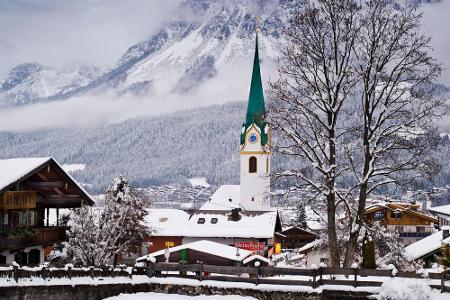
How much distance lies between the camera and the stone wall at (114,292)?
83.8 feet

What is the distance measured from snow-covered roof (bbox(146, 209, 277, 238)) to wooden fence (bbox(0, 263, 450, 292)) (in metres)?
46.1

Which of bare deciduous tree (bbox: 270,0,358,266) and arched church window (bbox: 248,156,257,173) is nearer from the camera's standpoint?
bare deciduous tree (bbox: 270,0,358,266)

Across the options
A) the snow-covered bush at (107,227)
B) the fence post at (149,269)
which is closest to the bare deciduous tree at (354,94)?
the fence post at (149,269)

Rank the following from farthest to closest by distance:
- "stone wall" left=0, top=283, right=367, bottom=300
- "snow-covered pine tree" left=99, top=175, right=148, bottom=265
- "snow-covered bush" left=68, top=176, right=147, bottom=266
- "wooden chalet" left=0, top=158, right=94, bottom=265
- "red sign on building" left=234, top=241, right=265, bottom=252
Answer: "red sign on building" left=234, top=241, right=265, bottom=252, "snow-covered pine tree" left=99, top=175, right=148, bottom=265, "snow-covered bush" left=68, top=176, right=147, bottom=266, "wooden chalet" left=0, top=158, right=94, bottom=265, "stone wall" left=0, top=283, right=367, bottom=300

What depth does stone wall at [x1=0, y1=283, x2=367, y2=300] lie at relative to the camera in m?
25.6

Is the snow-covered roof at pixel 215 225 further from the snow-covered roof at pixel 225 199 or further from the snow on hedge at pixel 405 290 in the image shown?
the snow on hedge at pixel 405 290

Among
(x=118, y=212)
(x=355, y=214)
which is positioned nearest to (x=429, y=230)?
(x=118, y=212)

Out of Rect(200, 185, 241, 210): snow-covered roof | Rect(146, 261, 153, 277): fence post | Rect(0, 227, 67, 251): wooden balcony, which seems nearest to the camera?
Rect(146, 261, 153, 277): fence post

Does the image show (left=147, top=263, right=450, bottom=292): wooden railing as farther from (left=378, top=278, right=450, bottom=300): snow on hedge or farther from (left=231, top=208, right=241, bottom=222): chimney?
(left=231, top=208, right=241, bottom=222): chimney

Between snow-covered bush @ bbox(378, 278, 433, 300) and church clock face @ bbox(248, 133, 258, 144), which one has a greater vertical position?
church clock face @ bbox(248, 133, 258, 144)

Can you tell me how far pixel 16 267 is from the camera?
1037 inches

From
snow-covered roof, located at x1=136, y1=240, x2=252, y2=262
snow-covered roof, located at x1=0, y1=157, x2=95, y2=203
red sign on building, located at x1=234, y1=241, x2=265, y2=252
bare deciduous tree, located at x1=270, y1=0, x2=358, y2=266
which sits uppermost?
bare deciduous tree, located at x1=270, y1=0, x2=358, y2=266

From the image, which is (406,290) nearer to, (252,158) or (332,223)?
(332,223)

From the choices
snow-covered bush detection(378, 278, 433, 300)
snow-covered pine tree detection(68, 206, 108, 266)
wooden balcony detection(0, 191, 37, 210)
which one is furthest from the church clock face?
snow-covered bush detection(378, 278, 433, 300)
